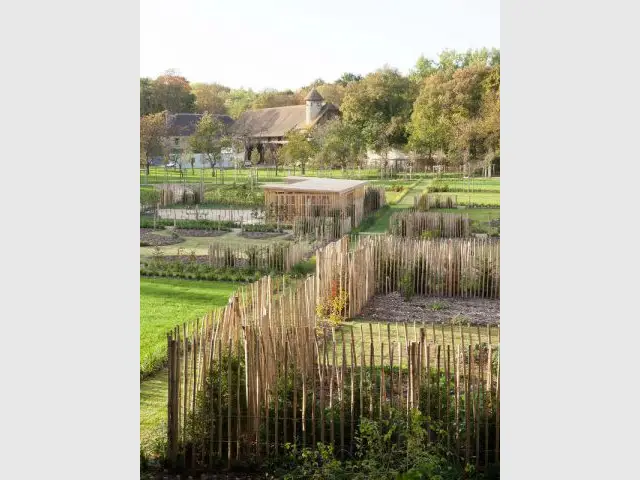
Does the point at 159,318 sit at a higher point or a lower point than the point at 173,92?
lower

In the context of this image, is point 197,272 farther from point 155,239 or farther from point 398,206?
point 398,206

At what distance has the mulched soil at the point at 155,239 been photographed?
861 centimetres

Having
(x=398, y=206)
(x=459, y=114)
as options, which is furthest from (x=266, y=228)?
(x=459, y=114)

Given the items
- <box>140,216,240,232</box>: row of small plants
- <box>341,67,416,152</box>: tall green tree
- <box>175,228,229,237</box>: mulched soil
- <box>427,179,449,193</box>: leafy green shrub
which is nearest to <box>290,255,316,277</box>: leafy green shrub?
<box>140,216,240,232</box>: row of small plants

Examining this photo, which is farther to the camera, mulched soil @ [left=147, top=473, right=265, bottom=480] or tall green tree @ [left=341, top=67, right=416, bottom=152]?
tall green tree @ [left=341, top=67, right=416, bottom=152]

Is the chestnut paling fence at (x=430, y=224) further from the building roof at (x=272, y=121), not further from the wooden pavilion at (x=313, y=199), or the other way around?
the building roof at (x=272, y=121)

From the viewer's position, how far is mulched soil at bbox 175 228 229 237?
8.89m

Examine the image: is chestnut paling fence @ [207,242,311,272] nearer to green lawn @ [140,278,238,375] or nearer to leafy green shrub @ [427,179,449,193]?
green lawn @ [140,278,238,375]

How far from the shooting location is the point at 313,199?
8578 millimetres

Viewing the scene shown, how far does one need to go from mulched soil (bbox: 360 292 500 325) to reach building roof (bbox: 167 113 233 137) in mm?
2451

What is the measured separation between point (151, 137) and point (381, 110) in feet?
7.11

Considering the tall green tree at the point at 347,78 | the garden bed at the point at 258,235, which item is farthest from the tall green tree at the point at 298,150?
the garden bed at the point at 258,235

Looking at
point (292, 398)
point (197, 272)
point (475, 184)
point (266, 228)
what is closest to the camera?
point (292, 398)
